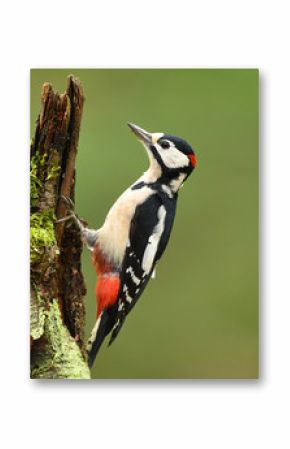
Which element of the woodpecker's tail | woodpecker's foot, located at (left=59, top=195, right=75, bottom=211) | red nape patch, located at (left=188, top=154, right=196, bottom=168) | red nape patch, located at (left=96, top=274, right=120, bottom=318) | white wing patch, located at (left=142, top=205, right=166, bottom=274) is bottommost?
the woodpecker's tail

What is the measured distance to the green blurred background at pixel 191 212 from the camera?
8.30 ft

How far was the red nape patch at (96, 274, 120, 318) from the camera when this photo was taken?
8.27ft

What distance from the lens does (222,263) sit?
255 centimetres

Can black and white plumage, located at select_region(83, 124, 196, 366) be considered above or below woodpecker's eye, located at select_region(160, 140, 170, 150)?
below

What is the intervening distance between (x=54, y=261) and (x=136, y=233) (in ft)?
1.17

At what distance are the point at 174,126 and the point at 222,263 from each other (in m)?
0.59

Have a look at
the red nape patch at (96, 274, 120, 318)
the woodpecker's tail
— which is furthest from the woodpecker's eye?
the woodpecker's tail

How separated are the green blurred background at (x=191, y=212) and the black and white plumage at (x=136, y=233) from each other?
3cm

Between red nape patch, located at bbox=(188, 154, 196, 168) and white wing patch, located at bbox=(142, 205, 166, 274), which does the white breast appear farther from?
red nape patch, located at bbox=(188, 154, 196, 168)

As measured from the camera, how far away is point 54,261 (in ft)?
8.16

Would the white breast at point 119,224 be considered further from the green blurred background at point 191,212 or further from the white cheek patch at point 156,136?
the white cheek patch at point 156,136

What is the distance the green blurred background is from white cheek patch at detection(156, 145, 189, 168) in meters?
0.06

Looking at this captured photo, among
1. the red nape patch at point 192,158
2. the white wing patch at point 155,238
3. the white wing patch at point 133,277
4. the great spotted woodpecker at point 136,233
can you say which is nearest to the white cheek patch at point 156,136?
the great spotted woodpecker at point 136,233
